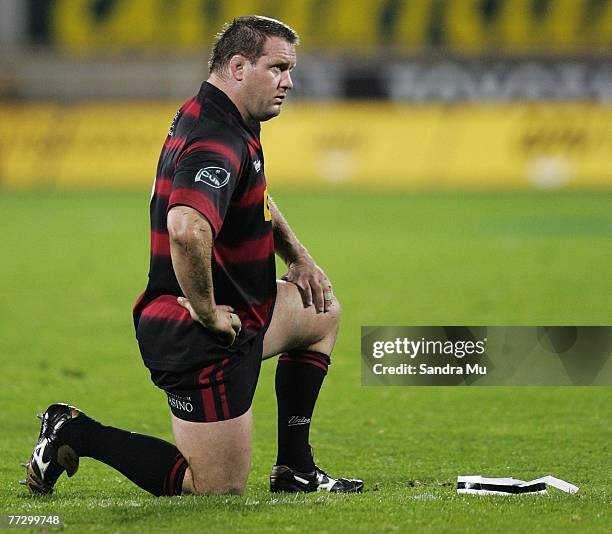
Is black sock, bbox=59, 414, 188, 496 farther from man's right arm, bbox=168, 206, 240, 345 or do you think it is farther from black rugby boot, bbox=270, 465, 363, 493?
man's right arm, bbox=168, 206, 240, 345

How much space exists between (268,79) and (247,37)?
168mm

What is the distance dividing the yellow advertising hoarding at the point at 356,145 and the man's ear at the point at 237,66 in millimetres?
18966

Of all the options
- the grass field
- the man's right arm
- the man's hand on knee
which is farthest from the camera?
the man's hand on knee

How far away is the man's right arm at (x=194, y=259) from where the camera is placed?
14.2ft

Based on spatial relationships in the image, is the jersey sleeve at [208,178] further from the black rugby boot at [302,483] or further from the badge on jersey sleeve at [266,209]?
the black rugby boot at [302,483]

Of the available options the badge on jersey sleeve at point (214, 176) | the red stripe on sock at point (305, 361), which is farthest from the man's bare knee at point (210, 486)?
the badge on jersey sleeve at point (214, 176)

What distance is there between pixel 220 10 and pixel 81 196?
9807mm

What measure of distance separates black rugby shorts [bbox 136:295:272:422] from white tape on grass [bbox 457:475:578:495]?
868 mm

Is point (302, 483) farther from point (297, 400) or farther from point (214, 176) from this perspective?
point (214, 176)

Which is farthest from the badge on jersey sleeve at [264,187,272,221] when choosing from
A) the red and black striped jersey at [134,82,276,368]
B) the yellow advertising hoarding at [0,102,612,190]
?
the yellow advertising hoarding at [0,102,612,190]

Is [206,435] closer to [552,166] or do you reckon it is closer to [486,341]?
[486,341]

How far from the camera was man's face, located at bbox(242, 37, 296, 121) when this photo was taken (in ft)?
15.2

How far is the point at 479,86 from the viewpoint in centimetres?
2783

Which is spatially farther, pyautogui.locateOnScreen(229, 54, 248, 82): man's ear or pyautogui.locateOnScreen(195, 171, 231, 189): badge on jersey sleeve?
pyautogui.locateOnScreen(229, 54, 248, 82): man's ear
